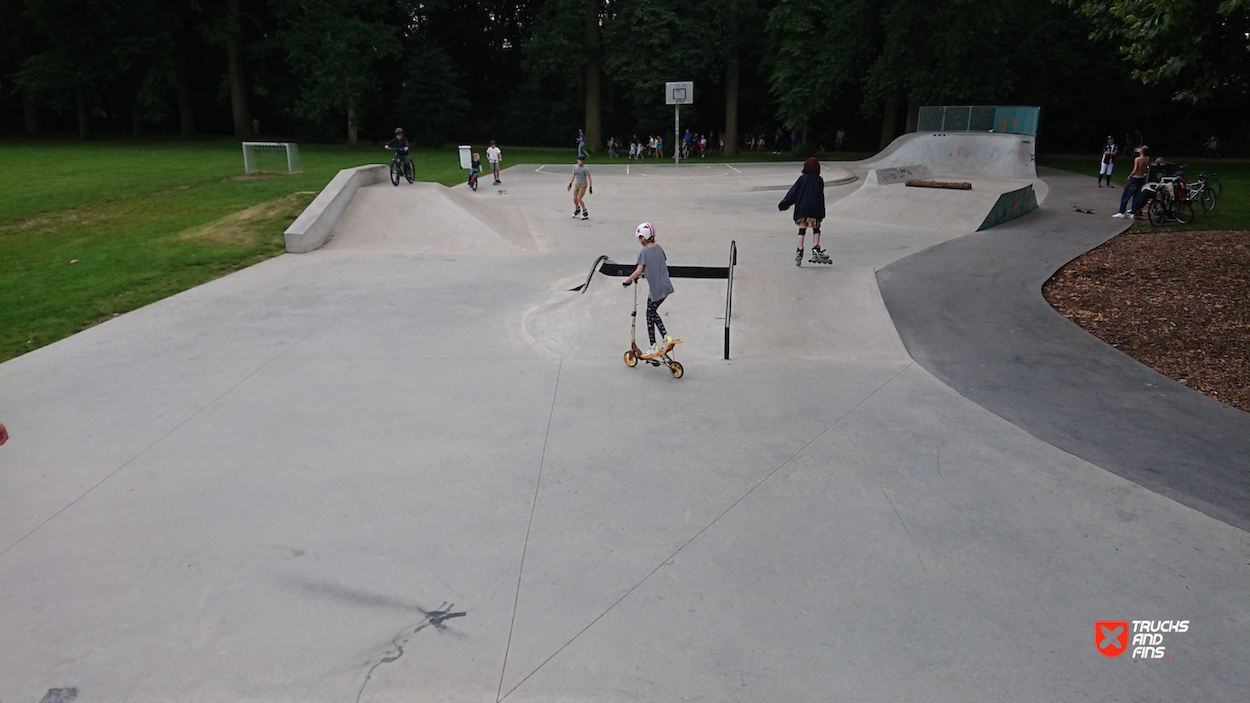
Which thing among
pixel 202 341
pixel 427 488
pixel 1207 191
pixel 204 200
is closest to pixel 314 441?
pixel 427 488

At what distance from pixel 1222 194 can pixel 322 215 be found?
947 inches

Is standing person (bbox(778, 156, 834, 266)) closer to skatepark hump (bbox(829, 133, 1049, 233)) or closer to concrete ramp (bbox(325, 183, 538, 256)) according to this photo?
concrete ramp (bbox(325, 183, 538, 256))

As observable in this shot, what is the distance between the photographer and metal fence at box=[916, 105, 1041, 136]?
28219 millimetres

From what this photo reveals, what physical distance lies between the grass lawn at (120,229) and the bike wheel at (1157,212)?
62.3 feet

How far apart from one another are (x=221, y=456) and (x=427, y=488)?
1.97m

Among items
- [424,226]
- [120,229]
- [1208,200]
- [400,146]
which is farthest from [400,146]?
[1208,200]

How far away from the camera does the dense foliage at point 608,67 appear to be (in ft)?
115

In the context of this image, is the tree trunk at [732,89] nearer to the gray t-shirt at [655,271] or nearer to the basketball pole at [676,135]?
the basketball pole at [676,135]

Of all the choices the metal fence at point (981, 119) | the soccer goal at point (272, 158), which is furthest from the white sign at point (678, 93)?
the soccer goal at point (272, 158)

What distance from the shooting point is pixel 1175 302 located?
429 inches

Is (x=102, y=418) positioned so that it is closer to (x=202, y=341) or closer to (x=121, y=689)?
(x=202, y=341)

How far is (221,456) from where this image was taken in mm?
6383

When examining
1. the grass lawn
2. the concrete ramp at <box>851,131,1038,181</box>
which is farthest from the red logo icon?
the concrete ramp at <box>851,131,1038,181</box>

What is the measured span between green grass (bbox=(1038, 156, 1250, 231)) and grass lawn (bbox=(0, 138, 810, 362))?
19.6 m
